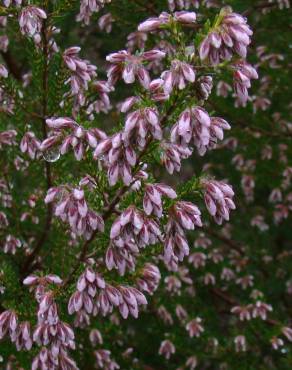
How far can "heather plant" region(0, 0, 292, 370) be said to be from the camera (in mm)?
1931

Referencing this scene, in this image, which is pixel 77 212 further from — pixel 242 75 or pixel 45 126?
pixel 45 126

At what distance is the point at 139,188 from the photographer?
2.11m

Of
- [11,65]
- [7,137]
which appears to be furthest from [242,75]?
[11,65]

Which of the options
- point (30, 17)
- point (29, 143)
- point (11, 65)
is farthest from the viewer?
point (11, 65)

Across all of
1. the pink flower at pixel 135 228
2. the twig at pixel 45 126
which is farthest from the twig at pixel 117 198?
the twig at pixel 45 126

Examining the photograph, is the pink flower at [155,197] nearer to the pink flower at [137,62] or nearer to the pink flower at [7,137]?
the pink flower at [137,62]

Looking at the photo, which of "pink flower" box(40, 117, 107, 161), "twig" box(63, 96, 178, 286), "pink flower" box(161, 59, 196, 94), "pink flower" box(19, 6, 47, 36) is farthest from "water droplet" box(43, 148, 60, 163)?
"pink flower" box(161, 59, 196, 94)

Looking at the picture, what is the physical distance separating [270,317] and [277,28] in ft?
6.06

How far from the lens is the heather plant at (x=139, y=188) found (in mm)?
1931

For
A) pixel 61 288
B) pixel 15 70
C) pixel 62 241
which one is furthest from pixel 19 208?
pixel 15 70

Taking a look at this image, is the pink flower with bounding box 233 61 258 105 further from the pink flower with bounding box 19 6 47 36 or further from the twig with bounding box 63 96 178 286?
the pink flower with bounding box 19 6 47 36

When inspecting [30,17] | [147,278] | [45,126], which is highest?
[30,17]

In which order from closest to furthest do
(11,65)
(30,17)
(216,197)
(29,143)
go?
(216,197) → (30,17) → (29,143) → (11,65)

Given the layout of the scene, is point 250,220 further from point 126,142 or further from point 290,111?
point 126,142
